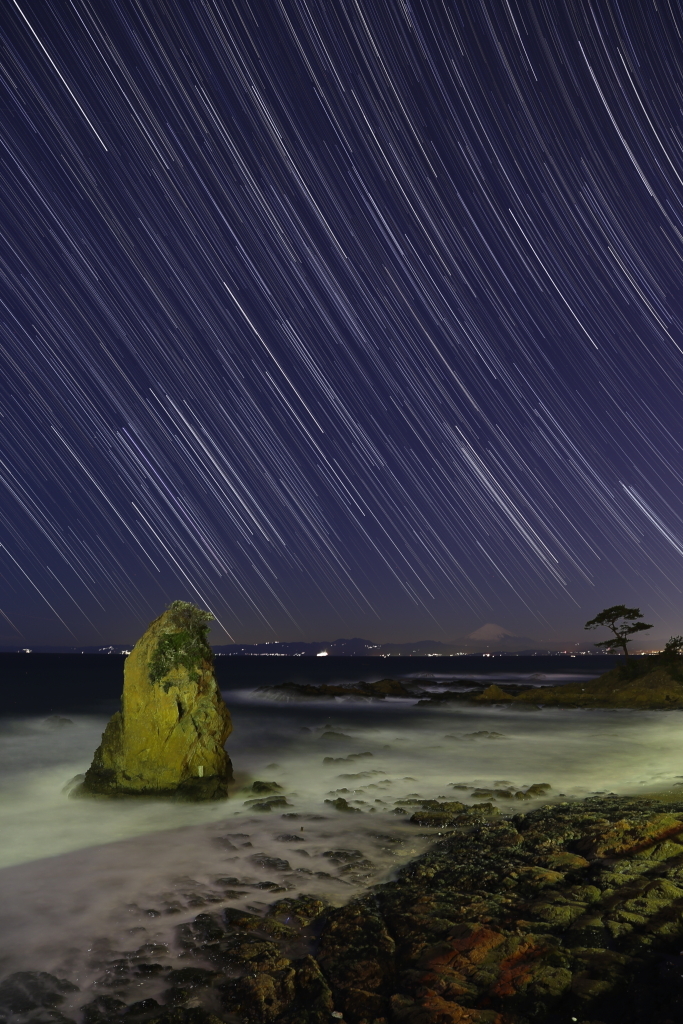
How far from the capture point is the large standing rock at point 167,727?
41.0ft

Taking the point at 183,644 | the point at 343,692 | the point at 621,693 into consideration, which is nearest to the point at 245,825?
the point at 183,644

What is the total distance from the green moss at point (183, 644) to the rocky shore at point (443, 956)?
603 cm

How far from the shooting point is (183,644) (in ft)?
42.9

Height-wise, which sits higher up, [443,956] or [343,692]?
[443,956]

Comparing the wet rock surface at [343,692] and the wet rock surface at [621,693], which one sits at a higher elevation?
the wet rock surface at [621,693]

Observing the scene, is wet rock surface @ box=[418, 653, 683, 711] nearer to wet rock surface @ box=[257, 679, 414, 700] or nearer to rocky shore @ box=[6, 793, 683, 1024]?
wet rock surface @ box=[257, 679, 414, 700]

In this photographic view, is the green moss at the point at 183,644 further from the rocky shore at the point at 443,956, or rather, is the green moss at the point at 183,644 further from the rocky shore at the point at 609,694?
the rocky shore at the point at 609,694

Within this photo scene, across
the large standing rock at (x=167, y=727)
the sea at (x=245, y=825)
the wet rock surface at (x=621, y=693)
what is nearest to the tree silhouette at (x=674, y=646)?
the wet rock surface at (x=621, y=693)

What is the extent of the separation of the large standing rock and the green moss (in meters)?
0.02

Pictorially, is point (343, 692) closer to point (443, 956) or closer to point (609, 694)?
point (609, 694)

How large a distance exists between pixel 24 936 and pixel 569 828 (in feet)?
23.9

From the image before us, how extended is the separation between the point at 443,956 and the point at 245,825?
19.7 ft

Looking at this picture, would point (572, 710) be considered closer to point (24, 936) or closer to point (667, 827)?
point (667, 827)

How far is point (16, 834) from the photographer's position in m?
11.2
